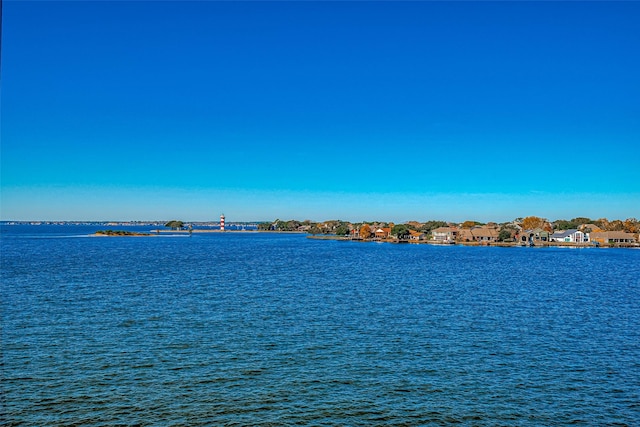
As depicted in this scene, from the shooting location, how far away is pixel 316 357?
21.1 meters

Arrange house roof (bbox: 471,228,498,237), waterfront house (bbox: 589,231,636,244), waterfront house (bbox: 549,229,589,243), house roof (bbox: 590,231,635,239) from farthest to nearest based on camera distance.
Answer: house roof (bbox: 471,228,498,237) < waterfront house (bbox: 549,229,589,243) < house roof (bbox: 590,231,635,239) < waterfront house (bbox: 589,231,636,244)

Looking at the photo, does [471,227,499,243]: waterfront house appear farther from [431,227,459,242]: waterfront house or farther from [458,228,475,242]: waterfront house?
[431,227,459,242]: waterfront house

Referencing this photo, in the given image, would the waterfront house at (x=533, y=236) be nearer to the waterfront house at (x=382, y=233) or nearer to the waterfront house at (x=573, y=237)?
the waterfront house at (x=573, y=237)

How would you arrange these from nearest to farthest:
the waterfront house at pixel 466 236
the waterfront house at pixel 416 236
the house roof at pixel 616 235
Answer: the house roof at pixel 616 235
the waterfront house at pixel 466 236
the waterfront house at pixel 416 236

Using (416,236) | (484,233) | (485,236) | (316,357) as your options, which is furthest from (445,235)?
(316,357)

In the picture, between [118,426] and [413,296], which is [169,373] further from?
[413,296]

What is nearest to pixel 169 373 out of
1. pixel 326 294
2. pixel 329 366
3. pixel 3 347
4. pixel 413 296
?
pixel 329 366

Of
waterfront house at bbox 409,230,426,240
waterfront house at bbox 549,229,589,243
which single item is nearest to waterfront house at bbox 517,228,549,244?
waterfront house at bbox 549,229,589,243

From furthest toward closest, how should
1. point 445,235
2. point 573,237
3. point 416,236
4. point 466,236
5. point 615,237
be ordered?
point 416,236 → point 445,235 → point 466,236 → point 573,237 → point 615,237

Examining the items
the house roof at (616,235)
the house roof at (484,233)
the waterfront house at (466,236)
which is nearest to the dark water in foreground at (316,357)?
the house roof at (616,235)

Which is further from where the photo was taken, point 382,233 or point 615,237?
point 382,233

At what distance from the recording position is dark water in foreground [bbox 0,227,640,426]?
51.2 feet

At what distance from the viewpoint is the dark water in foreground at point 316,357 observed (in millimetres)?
15609

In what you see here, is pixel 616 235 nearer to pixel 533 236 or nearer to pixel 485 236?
pixel 533 236
